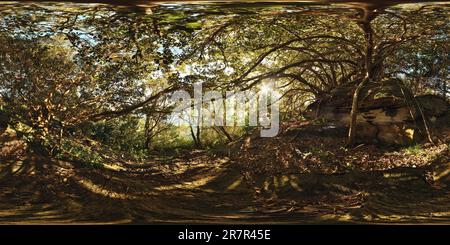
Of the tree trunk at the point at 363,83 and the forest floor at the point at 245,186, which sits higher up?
the tree trunk at the point at 363,83

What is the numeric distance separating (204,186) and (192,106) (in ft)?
1.84

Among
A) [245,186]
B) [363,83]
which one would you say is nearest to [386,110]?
[363,83]

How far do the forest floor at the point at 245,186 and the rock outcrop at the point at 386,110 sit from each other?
98 mm

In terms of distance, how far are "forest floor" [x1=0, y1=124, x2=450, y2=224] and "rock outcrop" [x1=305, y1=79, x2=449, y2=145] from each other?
98mm

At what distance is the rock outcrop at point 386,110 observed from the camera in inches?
131

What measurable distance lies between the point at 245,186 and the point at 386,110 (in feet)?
3.65

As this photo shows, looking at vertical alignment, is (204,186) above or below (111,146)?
below

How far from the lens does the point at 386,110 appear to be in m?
3.34

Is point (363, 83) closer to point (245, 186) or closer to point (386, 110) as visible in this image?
point (386, 110)

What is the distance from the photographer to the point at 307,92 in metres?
3.39

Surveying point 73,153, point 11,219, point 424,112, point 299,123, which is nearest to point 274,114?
point 299,123

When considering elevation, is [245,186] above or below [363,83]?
below

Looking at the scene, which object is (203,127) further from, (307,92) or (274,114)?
(307,92)

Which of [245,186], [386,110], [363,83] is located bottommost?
[245,186]
